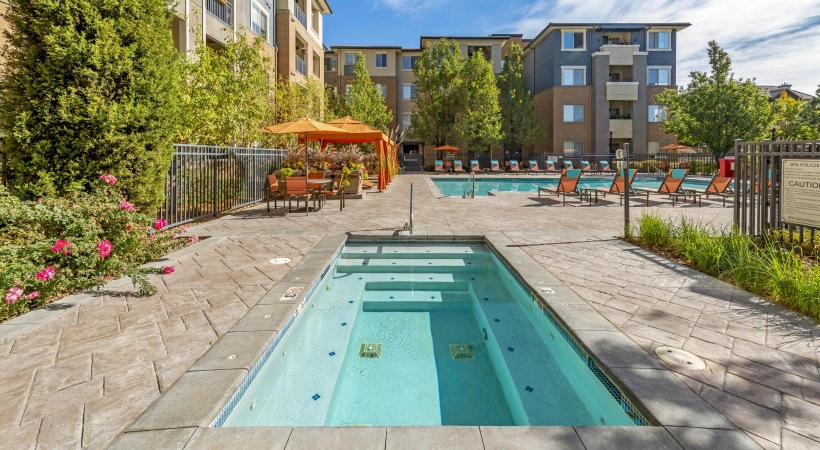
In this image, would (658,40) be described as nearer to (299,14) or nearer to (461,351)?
(299,14)

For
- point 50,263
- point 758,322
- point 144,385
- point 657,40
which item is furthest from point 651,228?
point 657,40

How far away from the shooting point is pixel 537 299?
4219 mm

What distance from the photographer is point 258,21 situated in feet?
71.3

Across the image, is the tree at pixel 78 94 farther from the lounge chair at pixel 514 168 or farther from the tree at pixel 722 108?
the tree at pixel 722 108

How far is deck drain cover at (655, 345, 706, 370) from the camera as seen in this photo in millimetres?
2711

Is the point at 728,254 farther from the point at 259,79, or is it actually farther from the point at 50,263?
the point at 259,79

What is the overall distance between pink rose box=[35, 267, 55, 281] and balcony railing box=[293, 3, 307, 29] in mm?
24401

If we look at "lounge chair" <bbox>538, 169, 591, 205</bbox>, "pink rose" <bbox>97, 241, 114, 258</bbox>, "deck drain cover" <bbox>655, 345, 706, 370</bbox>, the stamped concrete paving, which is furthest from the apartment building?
"pink rose" <bbox>97, 241, 114, 258</bbox>

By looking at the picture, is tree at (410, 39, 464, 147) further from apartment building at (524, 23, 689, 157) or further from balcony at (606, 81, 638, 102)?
balcony at (606, 81, 638, 102)

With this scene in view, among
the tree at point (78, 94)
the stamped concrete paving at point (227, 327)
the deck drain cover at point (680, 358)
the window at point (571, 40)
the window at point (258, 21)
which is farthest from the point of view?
the window at point (571, 40)

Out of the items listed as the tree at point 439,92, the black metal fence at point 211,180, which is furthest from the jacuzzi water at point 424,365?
the tree at point 439,92

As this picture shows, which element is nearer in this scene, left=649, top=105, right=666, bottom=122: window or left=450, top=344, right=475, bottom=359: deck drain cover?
left=450, top=344, right=475, bottom=359: deck drain cover

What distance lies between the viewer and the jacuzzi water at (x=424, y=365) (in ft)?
9.34

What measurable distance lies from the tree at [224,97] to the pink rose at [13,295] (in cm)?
739
